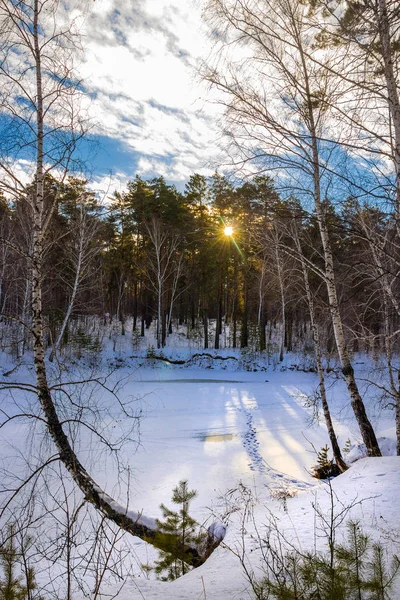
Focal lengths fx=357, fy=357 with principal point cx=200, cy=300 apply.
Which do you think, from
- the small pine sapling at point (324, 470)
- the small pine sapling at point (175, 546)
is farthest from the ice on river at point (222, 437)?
the small pine sapling at point (175, 546)

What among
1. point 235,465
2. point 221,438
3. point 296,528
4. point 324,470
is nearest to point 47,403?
point 296,528

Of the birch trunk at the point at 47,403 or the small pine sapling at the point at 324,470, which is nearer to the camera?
the birch trunk at the point at 47,403

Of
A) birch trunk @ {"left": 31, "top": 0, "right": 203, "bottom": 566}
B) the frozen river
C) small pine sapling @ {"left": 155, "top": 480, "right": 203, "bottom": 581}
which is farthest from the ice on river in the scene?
small pine sapling @ {"left": 155, "top": 480, "right": 203, "bottom": 581}

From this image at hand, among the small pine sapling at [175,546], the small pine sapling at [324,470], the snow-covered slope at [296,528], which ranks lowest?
the small pine sapling at [324,470]

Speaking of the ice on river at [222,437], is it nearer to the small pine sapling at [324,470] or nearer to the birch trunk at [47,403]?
the small pine sapling at [324,470]

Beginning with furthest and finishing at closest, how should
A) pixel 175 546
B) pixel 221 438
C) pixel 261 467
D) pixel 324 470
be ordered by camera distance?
pixel 221 438, pixel 261 467, pixel 324 470, pixel 175 546

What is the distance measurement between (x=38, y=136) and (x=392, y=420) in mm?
12243

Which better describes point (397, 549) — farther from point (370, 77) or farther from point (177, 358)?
point (177, 358)

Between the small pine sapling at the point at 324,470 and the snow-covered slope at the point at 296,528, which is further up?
the snow-covered slope at the point at 296,528

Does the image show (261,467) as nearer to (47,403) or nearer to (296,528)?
(296,528)

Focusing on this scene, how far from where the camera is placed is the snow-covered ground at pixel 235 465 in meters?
3.10

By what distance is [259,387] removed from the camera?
1623 centimetres

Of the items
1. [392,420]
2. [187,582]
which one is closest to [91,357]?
[392,420]

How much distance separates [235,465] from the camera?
7473 millimetres
